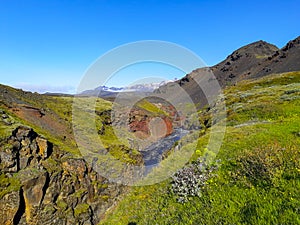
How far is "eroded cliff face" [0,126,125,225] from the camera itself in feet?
104

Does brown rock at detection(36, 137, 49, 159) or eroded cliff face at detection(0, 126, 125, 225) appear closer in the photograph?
eroded cliff face at detection(0, 126, 125, 225)

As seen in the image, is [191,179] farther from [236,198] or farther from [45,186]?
[45,186]

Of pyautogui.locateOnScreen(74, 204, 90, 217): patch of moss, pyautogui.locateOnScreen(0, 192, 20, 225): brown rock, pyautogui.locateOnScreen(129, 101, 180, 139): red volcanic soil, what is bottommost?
pyautogui.locateOnScreen(74, 204, 90, 217): patch of moss

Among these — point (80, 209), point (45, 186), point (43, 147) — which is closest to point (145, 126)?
point (43, 147)

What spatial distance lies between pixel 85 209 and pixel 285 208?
121 feet

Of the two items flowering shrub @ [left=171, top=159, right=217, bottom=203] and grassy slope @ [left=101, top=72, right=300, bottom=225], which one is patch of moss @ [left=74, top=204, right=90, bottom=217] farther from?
flowering shrub @ [left=171, top=159, right=217, bottom=203]

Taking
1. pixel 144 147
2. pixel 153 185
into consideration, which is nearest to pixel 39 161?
pixel 153 185

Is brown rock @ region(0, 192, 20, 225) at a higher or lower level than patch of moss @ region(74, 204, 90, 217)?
higher

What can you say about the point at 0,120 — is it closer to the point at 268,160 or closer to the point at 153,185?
the point at 153,185

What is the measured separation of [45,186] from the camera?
35656 millimetres

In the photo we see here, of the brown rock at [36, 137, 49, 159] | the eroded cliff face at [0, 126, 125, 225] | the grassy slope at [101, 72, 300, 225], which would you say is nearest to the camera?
the grassy slope at [101, 72, 300, 225]

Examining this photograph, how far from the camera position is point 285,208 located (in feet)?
23.8

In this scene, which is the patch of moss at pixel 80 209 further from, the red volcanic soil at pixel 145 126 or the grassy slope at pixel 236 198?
the red volcanic soil at pixel 145 126

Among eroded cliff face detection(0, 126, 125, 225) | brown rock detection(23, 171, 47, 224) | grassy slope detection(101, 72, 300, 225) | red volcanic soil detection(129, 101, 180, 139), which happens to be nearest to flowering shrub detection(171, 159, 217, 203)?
grassy slope detection(101, 72, 300, 225)
